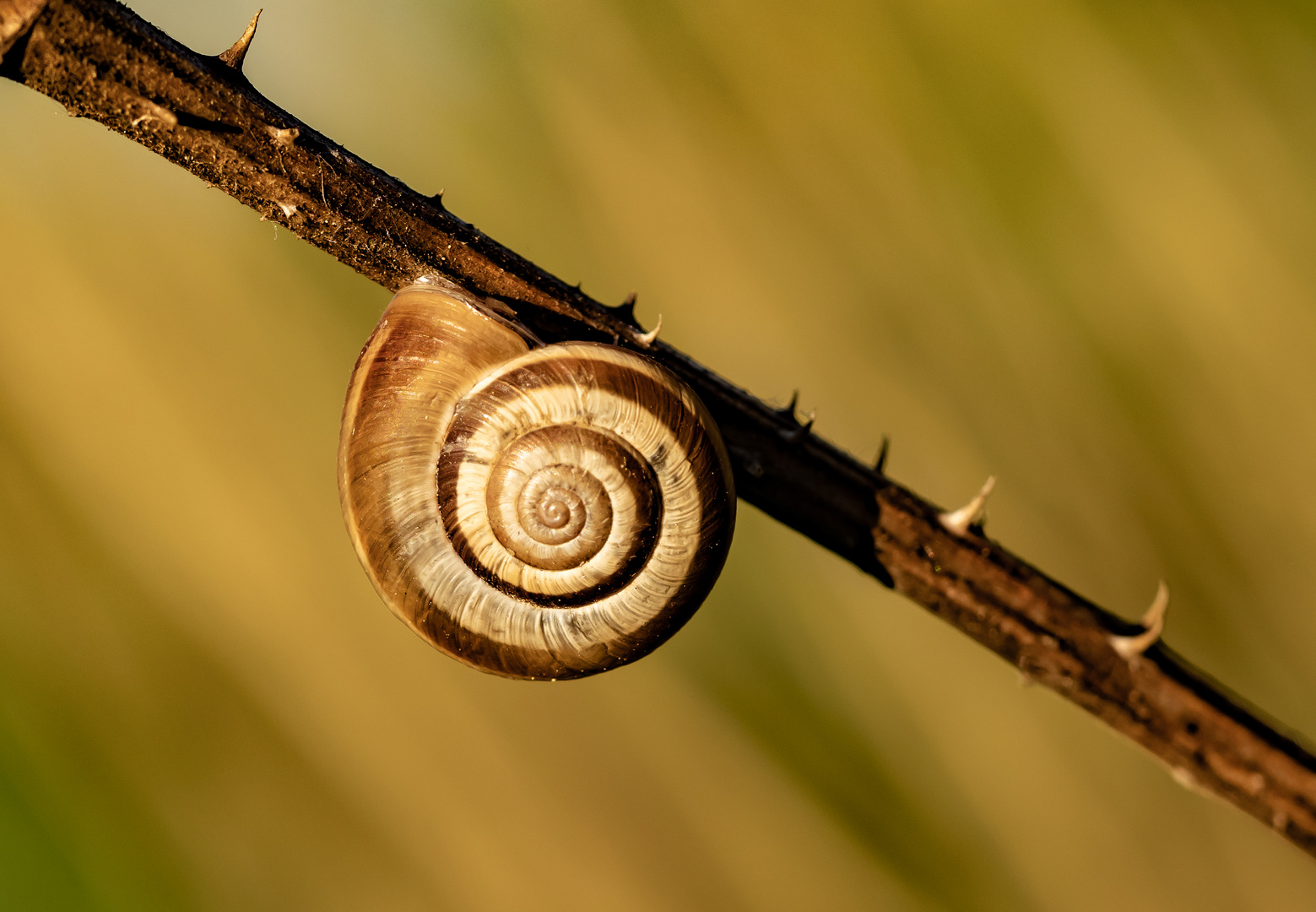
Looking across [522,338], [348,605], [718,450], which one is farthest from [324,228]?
[348,605]

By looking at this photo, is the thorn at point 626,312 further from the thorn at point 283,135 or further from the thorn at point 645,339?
the thorn at point 283,135

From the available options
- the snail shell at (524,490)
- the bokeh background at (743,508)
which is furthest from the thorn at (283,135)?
the bokeh background at (743,508)

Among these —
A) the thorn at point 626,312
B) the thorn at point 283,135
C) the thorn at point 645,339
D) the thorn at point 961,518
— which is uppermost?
the thorn at point 961,518

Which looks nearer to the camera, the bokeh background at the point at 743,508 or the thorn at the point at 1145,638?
the thorn at the point at 1145,638

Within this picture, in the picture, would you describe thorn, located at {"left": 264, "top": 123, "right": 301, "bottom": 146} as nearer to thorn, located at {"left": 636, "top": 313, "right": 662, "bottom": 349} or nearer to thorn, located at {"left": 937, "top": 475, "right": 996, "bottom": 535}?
thorn, located at {"left": 636, "top": 313, "right": 662, "bottom": 349}

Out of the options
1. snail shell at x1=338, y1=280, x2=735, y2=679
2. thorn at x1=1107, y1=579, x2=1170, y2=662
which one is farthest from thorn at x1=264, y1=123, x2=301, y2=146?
thorn at x1=1107, y1=579, x2=1170, y2=662

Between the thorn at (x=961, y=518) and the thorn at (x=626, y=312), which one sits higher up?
the thorn at (x=961, y=518)
